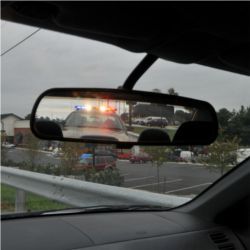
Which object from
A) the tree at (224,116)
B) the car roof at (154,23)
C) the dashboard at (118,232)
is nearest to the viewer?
the car roof at (154,23)

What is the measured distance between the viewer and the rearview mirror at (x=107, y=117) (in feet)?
10.2

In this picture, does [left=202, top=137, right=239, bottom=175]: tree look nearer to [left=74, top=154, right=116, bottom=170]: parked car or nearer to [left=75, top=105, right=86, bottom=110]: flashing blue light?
[left=74, top=154, right=116, bottom=170]: parked car

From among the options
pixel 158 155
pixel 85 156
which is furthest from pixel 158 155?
pixel 85 156

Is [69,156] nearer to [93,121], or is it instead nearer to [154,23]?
[93,121]

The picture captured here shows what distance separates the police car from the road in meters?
2.83

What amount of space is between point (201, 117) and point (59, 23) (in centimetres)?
122

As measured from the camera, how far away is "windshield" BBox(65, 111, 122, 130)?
311cm

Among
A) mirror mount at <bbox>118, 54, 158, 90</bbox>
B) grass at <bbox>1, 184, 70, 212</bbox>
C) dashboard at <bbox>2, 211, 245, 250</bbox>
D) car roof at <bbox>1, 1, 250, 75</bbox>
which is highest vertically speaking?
car roof at <bbox>1, 1, 250, 75</bbox>

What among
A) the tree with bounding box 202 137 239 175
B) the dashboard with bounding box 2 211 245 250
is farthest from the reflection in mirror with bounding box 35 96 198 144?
the tree with bounding box 202 137 239 175

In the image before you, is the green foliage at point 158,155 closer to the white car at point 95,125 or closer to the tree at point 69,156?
the tree at point 69,156

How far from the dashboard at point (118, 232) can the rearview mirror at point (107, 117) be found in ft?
2.20

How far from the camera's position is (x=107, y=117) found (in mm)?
3129

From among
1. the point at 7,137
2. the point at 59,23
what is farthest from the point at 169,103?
the point at 7,137

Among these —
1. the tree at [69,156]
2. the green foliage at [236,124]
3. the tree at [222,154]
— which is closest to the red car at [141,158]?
the tree at [69,156]
